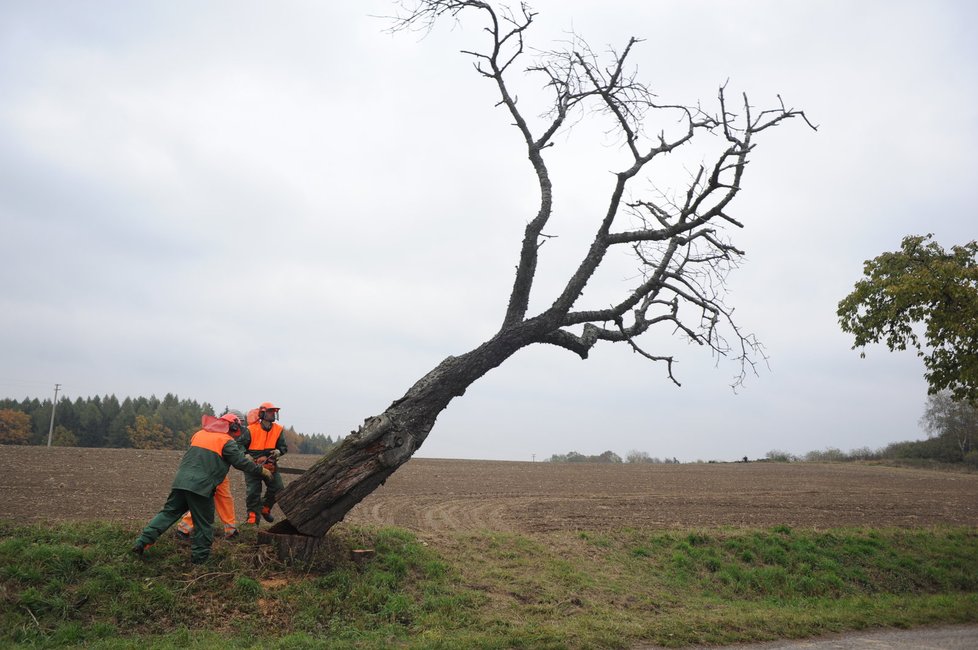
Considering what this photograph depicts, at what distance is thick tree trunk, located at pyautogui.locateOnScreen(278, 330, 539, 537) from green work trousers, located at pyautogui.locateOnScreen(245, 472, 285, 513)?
25.9 inches

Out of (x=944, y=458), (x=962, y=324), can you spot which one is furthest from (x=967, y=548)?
(x=944, y=458)

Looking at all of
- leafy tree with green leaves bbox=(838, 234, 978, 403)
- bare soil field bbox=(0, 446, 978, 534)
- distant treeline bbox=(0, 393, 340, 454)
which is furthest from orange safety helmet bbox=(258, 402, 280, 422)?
distant treeline bbox=(0, 393, 340, 454)

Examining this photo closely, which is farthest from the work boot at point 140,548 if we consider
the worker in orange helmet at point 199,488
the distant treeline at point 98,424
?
the distant treeline at point 98,424

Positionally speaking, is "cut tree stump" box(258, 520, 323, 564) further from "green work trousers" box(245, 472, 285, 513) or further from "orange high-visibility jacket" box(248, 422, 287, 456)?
"orange high-visibility jacket" box(248, 422, 287, 456)

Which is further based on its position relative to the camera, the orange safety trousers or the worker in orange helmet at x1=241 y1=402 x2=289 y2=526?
the worker in orange helmet at x1=241 y1=402 x2=289 y2=526

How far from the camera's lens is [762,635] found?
8070mm

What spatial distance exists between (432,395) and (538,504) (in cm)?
1293

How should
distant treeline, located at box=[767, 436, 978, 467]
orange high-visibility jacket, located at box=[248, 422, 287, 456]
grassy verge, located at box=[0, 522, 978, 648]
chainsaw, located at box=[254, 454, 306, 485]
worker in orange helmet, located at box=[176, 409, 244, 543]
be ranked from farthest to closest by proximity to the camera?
distant treeline, located at box=[767, 436, 978, 467], orange high-visibility jacket, located at box=[248, 422, 287, 456], chainsaw, located at box=[254, 454, 306, 485], worker in orange helmet, located at box=[176, 409, 244, 543], grassy verge, located at box=[0, 522, 978, 648]

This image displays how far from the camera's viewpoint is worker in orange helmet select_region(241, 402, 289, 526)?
8484 millimetres

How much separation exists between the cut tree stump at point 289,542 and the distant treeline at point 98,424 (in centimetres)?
5446

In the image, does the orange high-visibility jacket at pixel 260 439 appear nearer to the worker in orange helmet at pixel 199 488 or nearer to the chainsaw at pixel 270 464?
the chainsaw at pixel 270 464

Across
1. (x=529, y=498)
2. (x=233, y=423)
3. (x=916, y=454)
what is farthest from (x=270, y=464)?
(x=916, y=454)

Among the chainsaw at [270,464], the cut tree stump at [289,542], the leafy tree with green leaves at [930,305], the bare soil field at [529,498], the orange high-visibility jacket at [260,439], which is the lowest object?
the bare soil field at [529,498]

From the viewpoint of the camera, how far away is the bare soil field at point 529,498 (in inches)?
604
